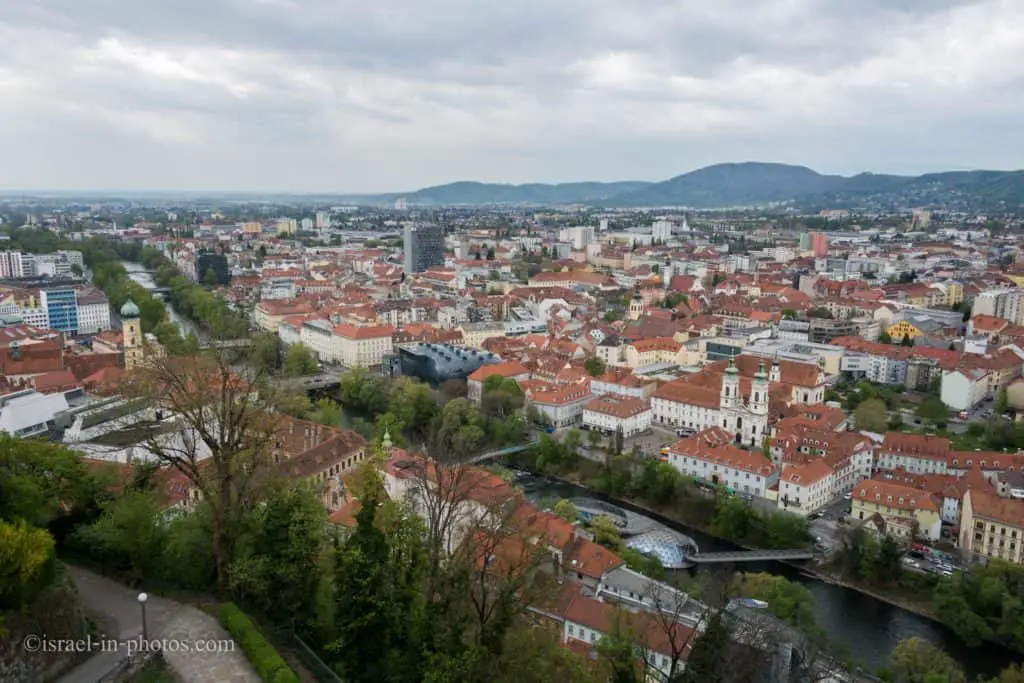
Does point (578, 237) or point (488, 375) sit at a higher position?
point (578, 237)

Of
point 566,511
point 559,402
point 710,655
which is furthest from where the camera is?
point 559,402

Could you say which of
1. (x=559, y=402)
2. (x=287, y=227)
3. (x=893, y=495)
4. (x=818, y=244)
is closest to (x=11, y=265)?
(x=559, y=402)

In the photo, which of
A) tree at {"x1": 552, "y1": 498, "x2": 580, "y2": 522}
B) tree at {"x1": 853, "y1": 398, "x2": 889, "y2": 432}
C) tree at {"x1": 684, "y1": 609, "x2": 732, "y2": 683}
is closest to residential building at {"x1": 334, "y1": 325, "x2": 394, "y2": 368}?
tree at {"x1": 552, "y1": 498, "x2": 580, "y2": 522}

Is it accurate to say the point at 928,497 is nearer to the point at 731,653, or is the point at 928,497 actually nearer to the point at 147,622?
the point at 731,653

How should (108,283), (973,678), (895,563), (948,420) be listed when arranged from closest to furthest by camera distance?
(973,678)
(895,563)
(948,420)
(108,283)

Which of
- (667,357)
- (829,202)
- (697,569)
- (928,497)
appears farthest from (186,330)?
(829,202)

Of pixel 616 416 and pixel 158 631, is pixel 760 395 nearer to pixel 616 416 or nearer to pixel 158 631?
pixel 616 416

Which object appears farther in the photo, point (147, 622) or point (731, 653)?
point (731, 653)

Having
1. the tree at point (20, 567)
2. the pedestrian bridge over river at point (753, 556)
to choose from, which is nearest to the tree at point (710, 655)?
the tree at point (20, 567)

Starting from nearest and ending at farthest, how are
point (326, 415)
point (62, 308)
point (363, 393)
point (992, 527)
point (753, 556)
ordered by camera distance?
point (992, 527) < point (753, 556) < point (326, 415) < point (363, 393) < point (62, 308)
